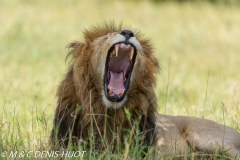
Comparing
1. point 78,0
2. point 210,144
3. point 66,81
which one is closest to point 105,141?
point 66,81

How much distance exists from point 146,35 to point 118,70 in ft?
29.8

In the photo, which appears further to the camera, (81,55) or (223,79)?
(223,79)

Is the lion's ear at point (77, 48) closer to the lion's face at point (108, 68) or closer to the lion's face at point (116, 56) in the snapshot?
the lion's face at point (108, 68)

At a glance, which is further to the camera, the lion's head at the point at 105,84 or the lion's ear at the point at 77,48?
the lion's ear at the point at 77,48

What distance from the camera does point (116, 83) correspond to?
5.71 meters

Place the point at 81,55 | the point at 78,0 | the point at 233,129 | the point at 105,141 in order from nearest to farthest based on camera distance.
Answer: the point at 105,141 < the point at 81,55 < the point at 233,129 < the point at 78,0

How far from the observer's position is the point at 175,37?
14891mm

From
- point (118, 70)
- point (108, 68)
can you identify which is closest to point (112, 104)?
point (108, 68)

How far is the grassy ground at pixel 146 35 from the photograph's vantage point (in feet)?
22.2

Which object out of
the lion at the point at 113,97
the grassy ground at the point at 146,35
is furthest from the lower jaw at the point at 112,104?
the grassy ground at the point at 146,35

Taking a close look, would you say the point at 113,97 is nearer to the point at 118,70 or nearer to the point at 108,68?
the point at 108,68

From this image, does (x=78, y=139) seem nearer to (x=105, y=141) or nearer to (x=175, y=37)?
(x=105, y=141)

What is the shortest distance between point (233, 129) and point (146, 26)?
10366mm

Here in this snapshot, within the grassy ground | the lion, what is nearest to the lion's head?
the lion
